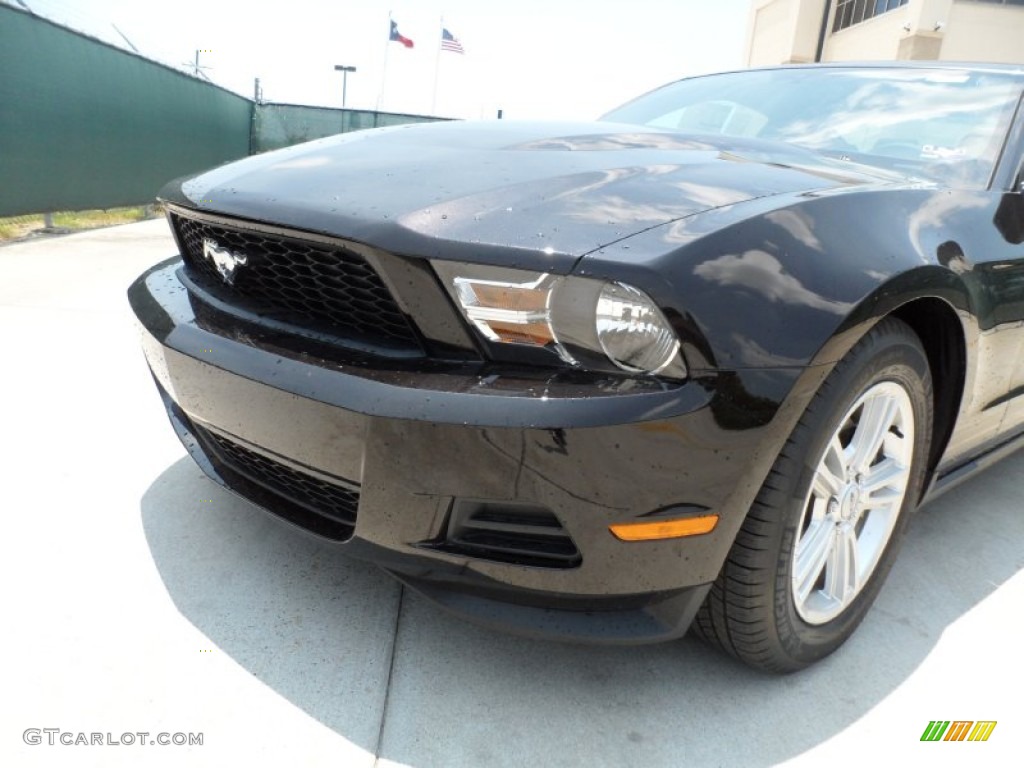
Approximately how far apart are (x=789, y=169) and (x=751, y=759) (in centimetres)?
126

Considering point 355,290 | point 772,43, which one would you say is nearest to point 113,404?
point 355,290

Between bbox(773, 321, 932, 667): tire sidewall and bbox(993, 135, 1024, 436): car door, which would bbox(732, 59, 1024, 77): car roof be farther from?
bbox(773, 321, 932, 667): tire sidewall

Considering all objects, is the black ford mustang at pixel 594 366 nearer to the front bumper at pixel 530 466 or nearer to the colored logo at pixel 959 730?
the front bumper at pixel 530 466

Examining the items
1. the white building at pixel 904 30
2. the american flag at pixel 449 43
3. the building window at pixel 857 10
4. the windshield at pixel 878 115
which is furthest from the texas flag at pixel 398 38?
the windshield at pixel 878 115

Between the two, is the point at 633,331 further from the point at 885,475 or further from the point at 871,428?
the point at 885,475

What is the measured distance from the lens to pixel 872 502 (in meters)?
1.81

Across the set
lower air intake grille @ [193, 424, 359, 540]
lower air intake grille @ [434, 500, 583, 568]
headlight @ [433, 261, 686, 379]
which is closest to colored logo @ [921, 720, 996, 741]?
lower air intake grille @ [434, 500, 583, 568]

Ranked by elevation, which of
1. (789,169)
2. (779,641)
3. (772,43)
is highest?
(772,43)

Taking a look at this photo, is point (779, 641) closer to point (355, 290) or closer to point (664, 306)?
point (664, 306)

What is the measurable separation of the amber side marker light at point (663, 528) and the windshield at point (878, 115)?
52.6 inches

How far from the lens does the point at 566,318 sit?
1.31 m

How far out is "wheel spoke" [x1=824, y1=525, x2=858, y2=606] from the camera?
68.1 inches

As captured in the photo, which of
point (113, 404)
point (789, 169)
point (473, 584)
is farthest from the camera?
point (113, 404)
